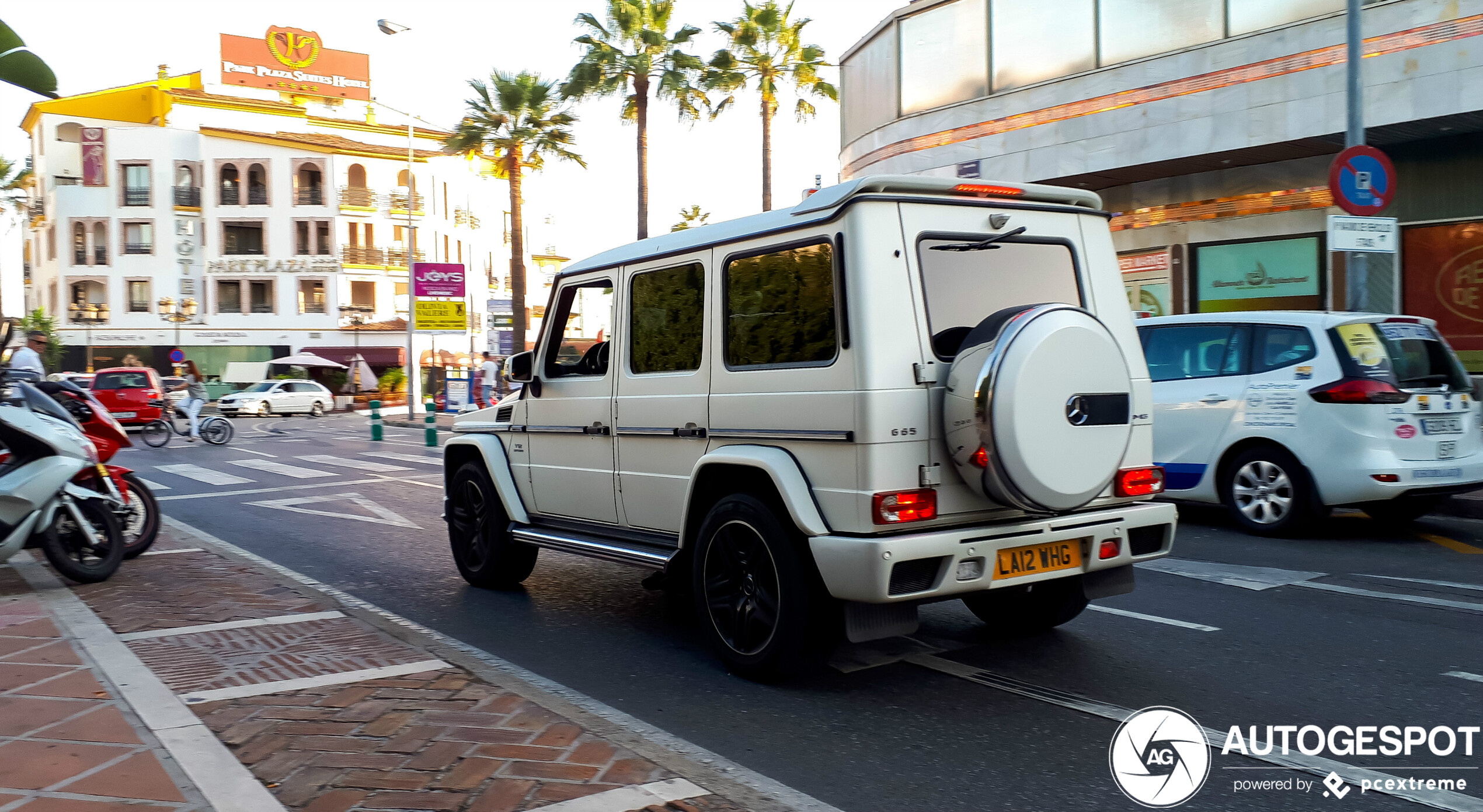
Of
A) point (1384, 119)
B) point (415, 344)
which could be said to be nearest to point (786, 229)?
point (1384, 119)

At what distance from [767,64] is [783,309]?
3000 centimetres

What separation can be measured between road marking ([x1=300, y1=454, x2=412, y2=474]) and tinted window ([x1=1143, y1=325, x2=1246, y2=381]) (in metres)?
10.3

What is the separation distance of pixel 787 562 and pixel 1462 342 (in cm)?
1621

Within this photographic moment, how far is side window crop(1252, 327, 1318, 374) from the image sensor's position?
27.6 ft

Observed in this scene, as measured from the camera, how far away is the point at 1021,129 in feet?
66.2

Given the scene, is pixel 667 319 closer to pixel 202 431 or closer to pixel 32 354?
pixel 32 354

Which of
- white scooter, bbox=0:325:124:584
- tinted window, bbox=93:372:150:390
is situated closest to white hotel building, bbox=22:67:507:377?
tinted window, bbox=93:372:150:390

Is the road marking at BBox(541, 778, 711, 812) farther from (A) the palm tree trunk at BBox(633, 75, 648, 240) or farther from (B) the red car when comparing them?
(A) the palm tree trunk at BBox(633, 75, 648, 240)

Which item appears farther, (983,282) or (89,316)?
(89,316)

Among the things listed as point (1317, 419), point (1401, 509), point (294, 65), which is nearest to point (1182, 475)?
point (1317, 419)

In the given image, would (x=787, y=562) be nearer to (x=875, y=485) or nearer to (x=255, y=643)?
(x=875, y=485)

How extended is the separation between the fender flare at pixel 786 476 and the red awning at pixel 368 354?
53.8m

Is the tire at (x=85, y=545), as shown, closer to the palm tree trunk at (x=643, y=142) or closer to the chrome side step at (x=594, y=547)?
the chrome side step at (x=594, y=547)

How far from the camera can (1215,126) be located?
17422mm
